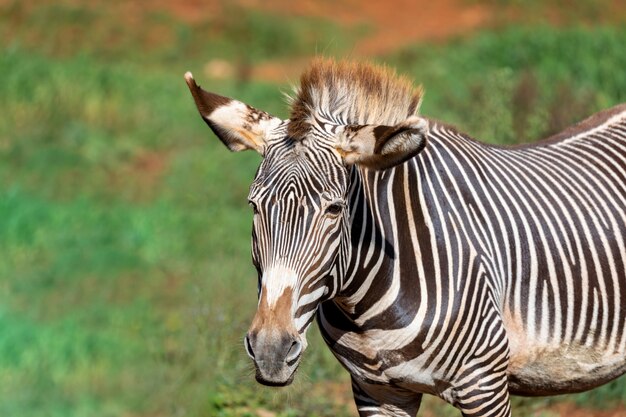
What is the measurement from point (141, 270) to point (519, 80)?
6259 millimetres

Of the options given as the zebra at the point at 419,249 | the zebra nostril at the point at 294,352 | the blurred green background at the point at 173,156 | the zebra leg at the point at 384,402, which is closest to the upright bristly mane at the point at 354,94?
the zebra at the point at 419,249

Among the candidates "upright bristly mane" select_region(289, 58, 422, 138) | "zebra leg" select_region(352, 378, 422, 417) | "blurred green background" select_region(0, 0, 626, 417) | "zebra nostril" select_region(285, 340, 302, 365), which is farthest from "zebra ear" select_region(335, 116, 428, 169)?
"zebra leg" select_region(352, 378, 422, 417)

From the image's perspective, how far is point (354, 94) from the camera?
4.80m

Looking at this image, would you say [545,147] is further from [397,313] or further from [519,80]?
[519,80]

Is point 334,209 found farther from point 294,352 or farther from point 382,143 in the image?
point 294,352

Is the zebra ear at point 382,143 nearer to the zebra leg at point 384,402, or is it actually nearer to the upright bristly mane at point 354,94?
the upright bristly mane at point 354,94

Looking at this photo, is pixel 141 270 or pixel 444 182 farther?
pixel 141 270

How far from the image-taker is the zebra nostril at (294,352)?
13.3 ft

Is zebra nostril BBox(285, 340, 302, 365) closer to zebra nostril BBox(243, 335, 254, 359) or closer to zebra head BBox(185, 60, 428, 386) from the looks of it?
zebra head BBox(185, 60, 428, 386)

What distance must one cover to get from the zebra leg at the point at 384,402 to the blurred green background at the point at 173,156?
0.46m

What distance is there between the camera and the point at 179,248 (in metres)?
10.6

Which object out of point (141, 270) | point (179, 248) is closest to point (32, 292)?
point (141, 270)

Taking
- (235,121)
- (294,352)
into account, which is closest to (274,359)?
(294,352)

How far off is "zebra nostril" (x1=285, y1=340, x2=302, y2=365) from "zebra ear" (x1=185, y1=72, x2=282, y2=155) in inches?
37.3
